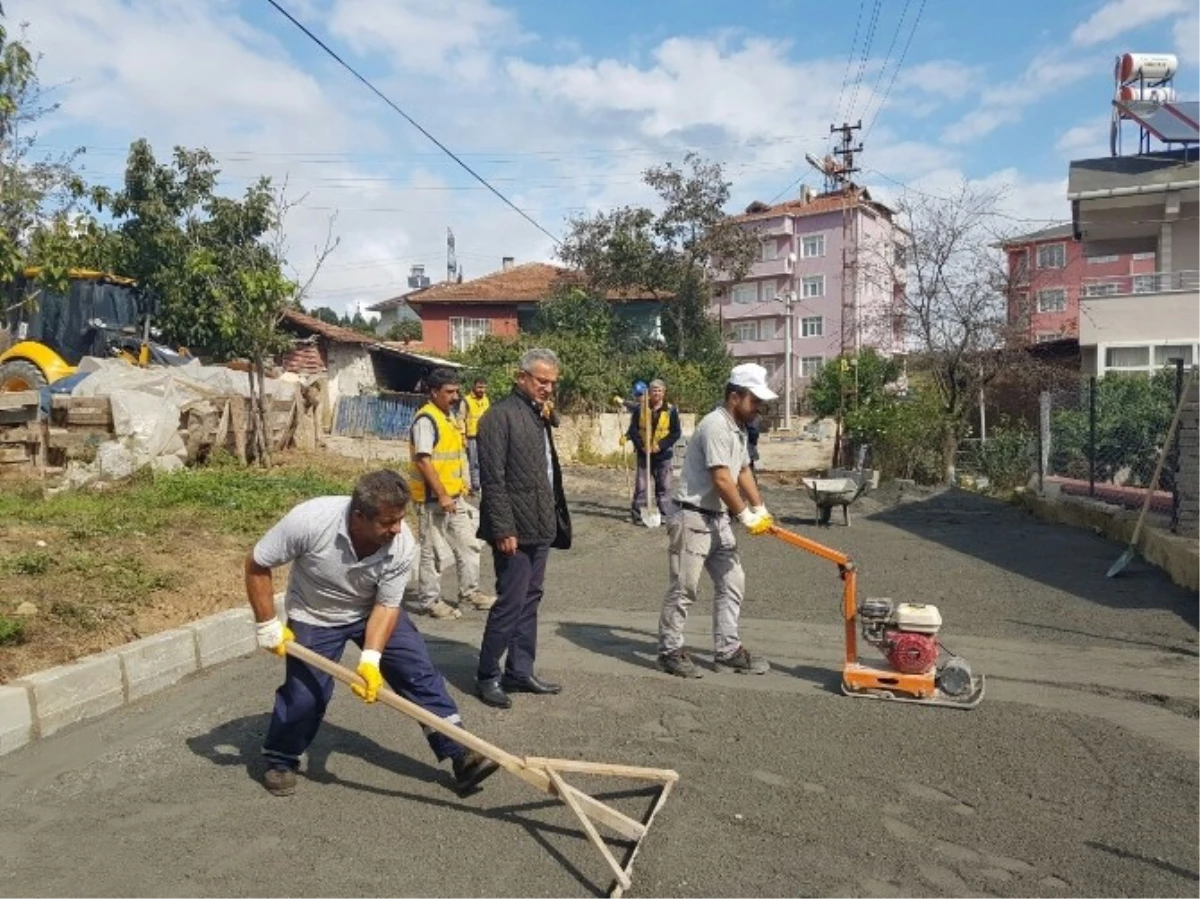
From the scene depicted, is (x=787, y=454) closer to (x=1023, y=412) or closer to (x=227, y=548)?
(x=1023, y=412)

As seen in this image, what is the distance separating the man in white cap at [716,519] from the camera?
228 inches

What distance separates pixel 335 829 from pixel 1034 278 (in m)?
29.0

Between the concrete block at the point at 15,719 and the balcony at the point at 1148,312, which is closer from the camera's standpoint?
the concrete block at the point at 15,719

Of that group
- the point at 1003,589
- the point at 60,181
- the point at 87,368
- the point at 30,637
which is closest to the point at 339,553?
the point at 30,637

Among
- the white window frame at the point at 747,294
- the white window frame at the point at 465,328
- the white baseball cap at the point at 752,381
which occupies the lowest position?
the white baseball cap at the point at 752,381

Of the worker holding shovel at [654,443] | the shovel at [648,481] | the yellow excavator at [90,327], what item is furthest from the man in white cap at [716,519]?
the yellow excavator at [90,327]

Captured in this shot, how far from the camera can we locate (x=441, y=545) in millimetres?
7578

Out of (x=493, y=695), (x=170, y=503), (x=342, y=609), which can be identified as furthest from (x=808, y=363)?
(x=342, y=609)

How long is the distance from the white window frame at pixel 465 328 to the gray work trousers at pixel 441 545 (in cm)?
3489

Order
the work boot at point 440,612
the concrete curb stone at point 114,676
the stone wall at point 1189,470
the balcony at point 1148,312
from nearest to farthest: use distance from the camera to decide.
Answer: the concrete curb stone at point 114,676, the work boot at point 440,612, the stone wall at point 1189,470, the balcony at point 1148,312

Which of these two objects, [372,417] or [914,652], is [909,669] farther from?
[372,417]

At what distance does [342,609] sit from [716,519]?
7.90ft

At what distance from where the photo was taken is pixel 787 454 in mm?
25641

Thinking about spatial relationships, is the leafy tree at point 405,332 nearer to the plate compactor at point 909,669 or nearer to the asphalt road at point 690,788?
the asphalt road at point 690,788
